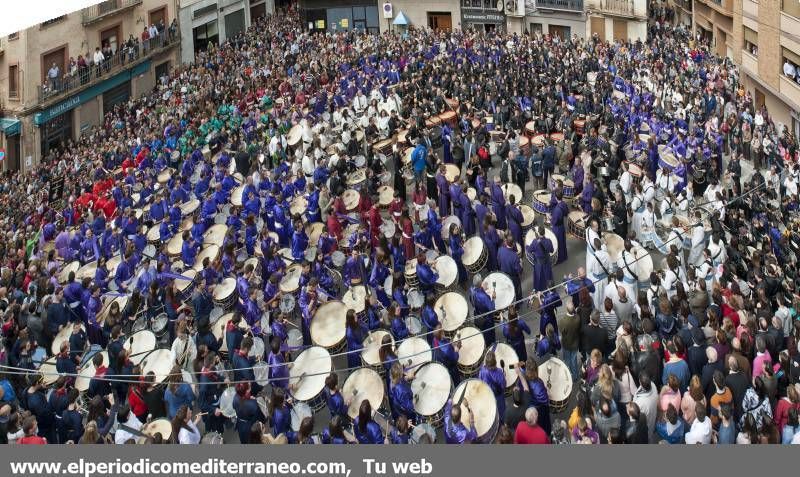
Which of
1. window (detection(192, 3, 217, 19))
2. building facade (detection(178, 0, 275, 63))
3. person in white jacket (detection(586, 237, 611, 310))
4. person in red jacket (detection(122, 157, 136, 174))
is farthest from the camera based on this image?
window (detection(192, 3, 217, 19))

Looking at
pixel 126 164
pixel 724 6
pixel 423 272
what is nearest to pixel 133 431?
pixel 423 272

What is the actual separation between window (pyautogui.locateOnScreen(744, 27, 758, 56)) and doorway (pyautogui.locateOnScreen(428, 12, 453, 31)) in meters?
17.9

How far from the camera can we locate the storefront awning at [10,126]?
1321 inches

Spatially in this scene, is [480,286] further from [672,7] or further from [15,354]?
[672,7]

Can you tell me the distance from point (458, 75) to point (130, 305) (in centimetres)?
1483

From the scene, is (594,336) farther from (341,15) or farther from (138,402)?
(341,15)

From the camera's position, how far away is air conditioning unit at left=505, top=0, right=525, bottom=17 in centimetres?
4453

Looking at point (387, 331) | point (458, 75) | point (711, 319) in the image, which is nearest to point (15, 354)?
point (387, 331)

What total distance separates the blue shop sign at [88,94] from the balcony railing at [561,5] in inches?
755

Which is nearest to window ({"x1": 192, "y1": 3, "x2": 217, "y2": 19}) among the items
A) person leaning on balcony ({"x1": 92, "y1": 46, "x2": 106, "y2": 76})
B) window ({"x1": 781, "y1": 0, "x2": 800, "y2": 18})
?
person leaning on balcony ({"x1": 92, "y1": 46, "x2": 106, "y2": 76})

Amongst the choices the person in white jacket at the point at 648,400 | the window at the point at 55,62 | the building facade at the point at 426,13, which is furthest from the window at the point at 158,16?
the person in white jacket at the point at 648,400

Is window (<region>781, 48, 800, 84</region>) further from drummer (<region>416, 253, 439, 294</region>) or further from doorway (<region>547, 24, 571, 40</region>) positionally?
drummer (<region>416, 253, 439, 294</region>)

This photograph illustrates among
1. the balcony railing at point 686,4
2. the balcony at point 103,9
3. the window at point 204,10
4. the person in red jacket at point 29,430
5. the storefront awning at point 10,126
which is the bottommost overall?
the storefront awning at point 10,126

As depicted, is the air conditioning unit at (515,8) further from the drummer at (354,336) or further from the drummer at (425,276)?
the drummer at (354,336)
